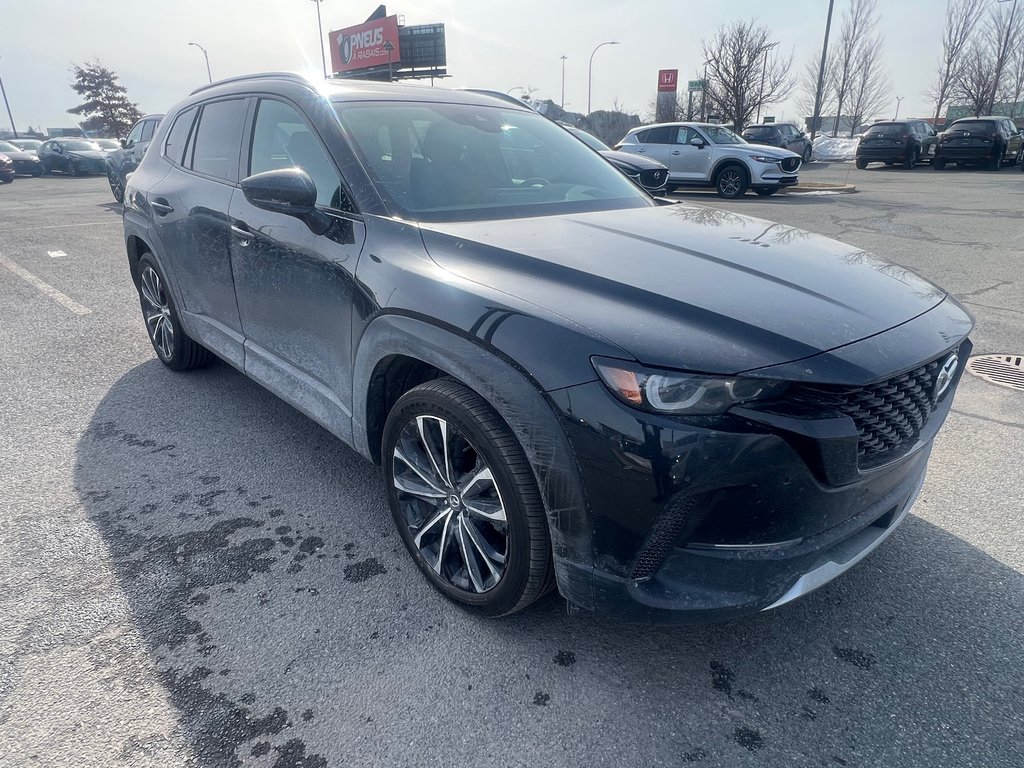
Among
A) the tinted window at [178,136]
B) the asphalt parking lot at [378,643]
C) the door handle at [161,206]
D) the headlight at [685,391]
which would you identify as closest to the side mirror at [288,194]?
the asphalt parking lot at [378,643]

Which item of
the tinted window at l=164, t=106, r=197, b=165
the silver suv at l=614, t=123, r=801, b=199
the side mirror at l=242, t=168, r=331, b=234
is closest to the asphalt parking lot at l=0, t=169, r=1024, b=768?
the side mirror at l=242, t=168, r=331, b=234

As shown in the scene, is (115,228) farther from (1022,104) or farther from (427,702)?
(1022,104)

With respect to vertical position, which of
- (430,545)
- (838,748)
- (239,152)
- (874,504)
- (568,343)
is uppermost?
(239,152)

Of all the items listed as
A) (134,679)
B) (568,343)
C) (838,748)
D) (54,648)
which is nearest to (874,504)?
(838,748)

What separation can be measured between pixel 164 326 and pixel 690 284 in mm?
3765

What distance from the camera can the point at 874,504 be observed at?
A: 2012 mm

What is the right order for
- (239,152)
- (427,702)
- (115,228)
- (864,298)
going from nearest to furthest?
(427,702), (864,298), (239,152), (115,228)

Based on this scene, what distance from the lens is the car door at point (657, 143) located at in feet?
52.0

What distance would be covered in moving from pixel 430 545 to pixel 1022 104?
1941 inches

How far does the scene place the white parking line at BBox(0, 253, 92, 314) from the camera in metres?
6.10

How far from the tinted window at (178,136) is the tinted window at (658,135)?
45.1 ft

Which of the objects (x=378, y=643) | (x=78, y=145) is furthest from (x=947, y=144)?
(x=78, y=145)

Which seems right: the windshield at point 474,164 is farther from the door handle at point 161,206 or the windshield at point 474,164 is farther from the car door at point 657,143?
the car door at point 657,143

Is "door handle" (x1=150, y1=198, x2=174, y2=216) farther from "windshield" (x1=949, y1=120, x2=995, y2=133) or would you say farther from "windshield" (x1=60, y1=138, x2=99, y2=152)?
"windshield" (x1=60, y1=138, x2=99, y2=152)
